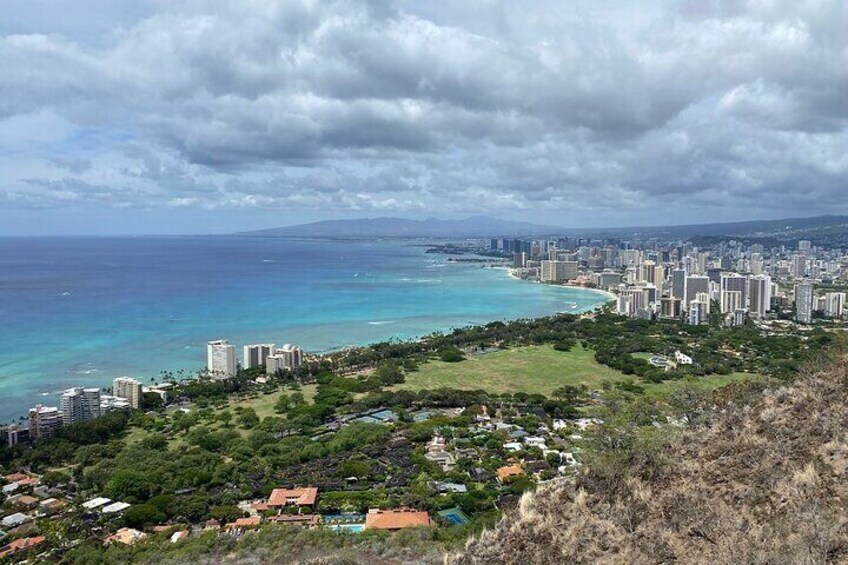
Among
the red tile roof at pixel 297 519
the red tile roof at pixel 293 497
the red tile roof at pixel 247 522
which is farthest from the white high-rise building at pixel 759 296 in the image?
the red tile roof at pixel 247 522

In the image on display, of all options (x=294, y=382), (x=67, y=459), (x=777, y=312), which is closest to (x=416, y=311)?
(x=294, y=382)

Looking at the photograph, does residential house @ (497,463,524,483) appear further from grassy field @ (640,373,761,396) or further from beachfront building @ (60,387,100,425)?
beachfront building @ (60,387,100,425)

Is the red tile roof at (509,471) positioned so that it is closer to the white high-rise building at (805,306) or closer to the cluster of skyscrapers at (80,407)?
the cluster of skyscrapers at (80,407)

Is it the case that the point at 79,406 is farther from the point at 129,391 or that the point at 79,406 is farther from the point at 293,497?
the point at 293,497

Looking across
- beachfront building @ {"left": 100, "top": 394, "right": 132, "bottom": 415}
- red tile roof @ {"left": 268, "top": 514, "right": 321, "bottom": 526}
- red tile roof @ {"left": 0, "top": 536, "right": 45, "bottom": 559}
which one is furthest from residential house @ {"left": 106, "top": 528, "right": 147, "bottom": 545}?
beachfront building @ {"left": 100, "top": 394, "right": 132, "bottom": 415}

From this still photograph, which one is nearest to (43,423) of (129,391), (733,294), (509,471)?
(129,391)

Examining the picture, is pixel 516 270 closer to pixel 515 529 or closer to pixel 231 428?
pixel 231 428
